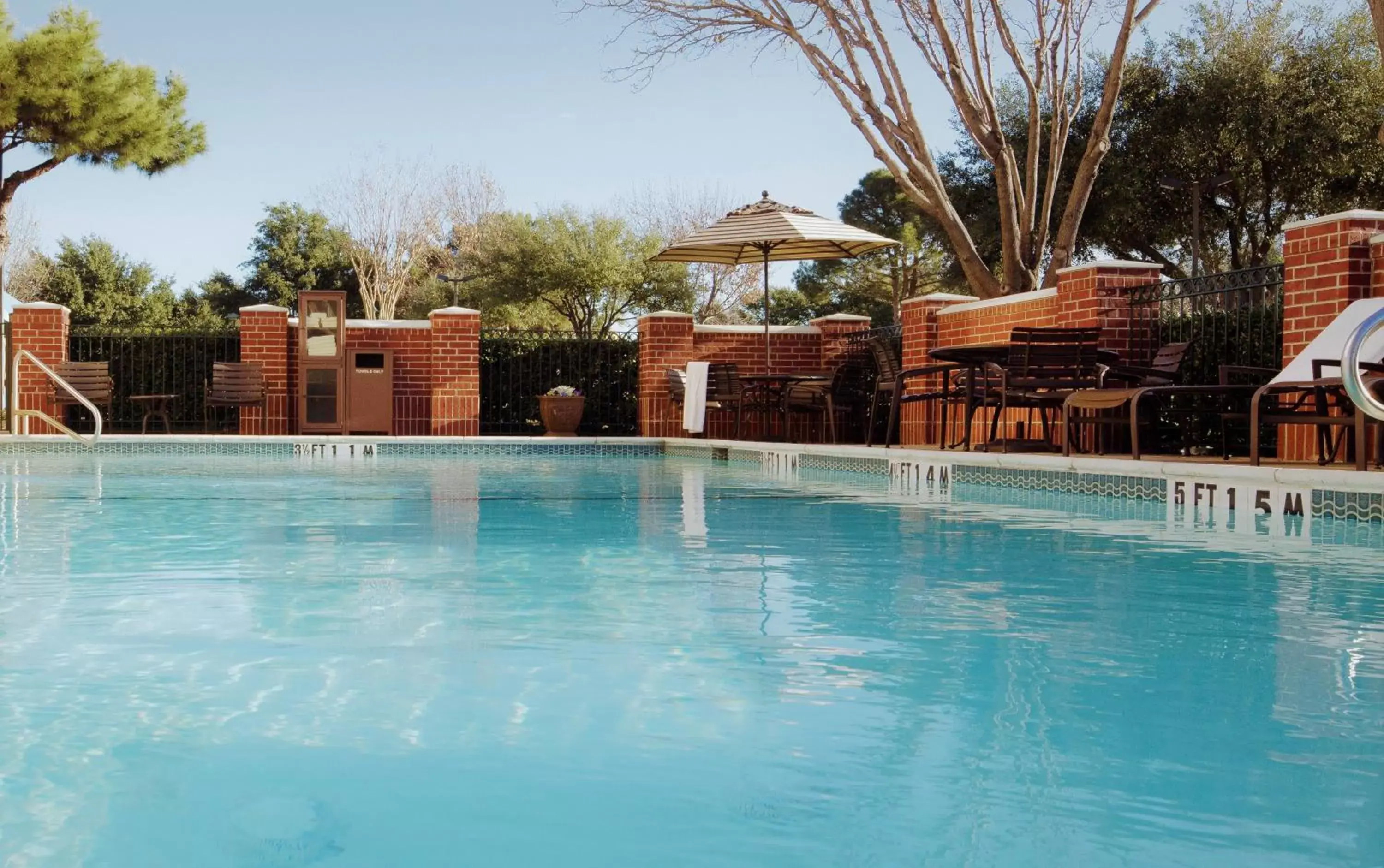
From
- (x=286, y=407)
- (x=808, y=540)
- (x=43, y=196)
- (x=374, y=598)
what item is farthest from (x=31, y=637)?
(x=43, y=196)

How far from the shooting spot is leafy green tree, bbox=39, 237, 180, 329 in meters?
34.6

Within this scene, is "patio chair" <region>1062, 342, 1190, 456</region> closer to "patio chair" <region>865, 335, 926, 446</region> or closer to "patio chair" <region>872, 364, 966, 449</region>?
"patio chair" <region>872, 364, 966, 449</region>

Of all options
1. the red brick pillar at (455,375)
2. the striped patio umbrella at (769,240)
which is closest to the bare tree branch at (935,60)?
the striped patio umbrella at (769,240)

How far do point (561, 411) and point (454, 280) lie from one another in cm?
1228

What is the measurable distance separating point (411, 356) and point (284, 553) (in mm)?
10919

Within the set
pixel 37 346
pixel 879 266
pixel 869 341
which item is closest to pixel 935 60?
pixel 869 341

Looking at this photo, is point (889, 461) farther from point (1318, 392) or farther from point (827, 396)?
point (827, 396)

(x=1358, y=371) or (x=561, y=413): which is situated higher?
(x=1358, y=371)

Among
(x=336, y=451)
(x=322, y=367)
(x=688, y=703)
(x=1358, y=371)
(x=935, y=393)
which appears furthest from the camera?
(x=322, y=367)

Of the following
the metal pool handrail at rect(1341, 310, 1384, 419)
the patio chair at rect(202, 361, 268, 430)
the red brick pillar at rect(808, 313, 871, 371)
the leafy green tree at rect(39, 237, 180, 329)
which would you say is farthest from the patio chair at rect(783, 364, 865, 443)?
the leafy green tree at rect(39, 237, 180, 329)

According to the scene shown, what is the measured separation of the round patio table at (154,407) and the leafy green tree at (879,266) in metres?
18.0

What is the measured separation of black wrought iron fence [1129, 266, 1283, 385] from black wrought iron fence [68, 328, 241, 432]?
10.9 meters

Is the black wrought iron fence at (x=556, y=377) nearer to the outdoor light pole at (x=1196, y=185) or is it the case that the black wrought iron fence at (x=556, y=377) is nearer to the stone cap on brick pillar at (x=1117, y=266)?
the stone cap on brick pillar at (x=1117, y=266)

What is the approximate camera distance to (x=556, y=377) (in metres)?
16.2
